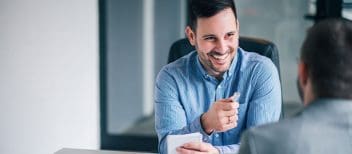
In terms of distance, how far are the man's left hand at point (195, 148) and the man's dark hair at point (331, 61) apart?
2.29 feet

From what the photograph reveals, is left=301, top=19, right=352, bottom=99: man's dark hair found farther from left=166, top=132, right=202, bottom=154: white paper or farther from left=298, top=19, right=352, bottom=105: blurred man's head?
left=166, top=132, right=202, bottom=154: white paper

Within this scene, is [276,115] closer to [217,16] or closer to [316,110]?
[217,16]

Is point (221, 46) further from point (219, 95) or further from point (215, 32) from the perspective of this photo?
point (219, 95)

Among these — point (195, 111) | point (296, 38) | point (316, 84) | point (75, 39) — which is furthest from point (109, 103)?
point (316, 84)

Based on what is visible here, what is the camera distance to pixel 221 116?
5.66ft

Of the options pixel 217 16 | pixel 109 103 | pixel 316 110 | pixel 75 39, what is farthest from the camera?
pixel 109 103

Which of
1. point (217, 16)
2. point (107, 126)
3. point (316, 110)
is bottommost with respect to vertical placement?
point (107, 126)

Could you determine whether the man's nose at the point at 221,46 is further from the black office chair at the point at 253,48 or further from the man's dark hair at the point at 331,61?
the man's dark hair at the point at 331,61

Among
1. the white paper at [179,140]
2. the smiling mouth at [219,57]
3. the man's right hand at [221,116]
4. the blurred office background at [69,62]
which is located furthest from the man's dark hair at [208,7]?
the blurred office background at [69,62]

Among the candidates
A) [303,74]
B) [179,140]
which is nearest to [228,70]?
[179,140]

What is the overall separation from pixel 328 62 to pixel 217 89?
0.75m

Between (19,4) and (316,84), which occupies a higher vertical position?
(19,4)

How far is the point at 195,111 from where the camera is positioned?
71.3 inches

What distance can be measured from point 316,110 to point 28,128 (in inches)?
99.0
